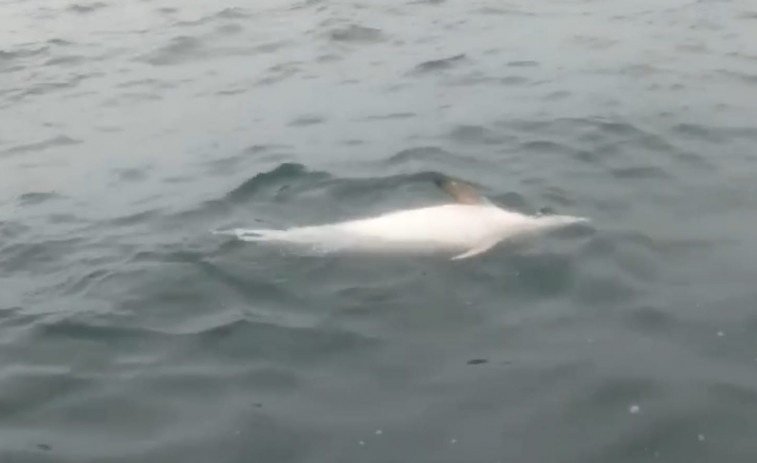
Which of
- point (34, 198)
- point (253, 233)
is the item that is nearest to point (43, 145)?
point (34, 198)

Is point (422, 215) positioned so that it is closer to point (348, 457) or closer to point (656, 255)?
point (656, 255)

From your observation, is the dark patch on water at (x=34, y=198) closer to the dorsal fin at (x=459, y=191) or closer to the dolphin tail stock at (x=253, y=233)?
the dolphin tail stock at (x=253, y=233)

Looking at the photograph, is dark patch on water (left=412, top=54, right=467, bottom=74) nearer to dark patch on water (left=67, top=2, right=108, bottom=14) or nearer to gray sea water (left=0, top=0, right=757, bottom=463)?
gray sea water (left=0, top=0, right=757, bottom=463)

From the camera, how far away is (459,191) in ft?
26.5

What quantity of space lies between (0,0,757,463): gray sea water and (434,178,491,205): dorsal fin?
0.50m

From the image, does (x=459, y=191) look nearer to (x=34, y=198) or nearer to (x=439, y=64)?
(x=34, y=198)

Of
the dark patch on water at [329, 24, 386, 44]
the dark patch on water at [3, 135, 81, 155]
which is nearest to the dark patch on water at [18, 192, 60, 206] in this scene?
the dark patch on water at [3, 135, 81, 155]

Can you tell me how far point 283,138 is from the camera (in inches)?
457

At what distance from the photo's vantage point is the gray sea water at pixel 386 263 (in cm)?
625

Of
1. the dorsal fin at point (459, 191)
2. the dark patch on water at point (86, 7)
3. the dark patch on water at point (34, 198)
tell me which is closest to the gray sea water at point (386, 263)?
the dark patch on water at point (34, 198)

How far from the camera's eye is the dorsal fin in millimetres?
8023

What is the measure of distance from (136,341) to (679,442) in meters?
4.23

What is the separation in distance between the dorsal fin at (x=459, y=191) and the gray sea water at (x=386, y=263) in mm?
502

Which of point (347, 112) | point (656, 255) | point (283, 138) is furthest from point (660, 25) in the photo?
point (656, 255)
